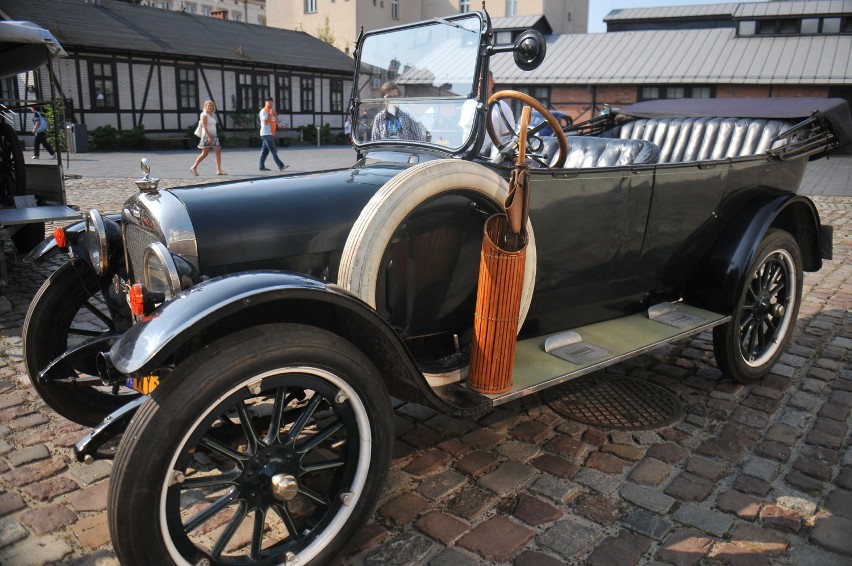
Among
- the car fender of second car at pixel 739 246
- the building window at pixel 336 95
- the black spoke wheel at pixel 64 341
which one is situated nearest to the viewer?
the black spoke wheel at pixel 64 341

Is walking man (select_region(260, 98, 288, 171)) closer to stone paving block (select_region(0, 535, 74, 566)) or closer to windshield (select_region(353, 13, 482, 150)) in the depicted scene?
windshield (select_region(353, 13, 482, 150))

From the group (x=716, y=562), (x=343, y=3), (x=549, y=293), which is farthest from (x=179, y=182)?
(x=343, y=3)

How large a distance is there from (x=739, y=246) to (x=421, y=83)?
199cm

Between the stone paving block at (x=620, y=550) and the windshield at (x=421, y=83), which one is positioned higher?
the windshield at (x=421, y=83)

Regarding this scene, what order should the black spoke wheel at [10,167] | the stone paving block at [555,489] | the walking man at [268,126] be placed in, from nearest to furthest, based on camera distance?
the stone paving block at [555,489] → the black spoke wheel at [10,167] → the walking man at [268,126]

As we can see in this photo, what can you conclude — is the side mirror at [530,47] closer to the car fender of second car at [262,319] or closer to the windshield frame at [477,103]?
the windshield frame at [477,103]

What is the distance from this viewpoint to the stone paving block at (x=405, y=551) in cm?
234

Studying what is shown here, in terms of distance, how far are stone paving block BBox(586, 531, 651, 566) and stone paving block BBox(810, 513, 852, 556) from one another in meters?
0.64

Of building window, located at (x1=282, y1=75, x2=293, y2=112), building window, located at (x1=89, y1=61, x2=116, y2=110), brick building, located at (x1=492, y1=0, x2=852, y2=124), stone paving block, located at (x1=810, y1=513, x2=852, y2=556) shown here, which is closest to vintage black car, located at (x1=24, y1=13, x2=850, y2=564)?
stone paving block, located at (x1=810, y1=513, x2=852, y2=556)

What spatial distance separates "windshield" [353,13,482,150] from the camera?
131 inches

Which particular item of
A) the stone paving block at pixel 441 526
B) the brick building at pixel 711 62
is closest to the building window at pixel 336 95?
the brick building at pixel 711 62

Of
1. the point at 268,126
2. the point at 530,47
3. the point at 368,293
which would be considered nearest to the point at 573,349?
the point at 368,293

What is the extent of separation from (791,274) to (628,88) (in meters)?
25.0

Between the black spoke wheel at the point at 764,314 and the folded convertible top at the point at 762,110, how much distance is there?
41.2 inches
